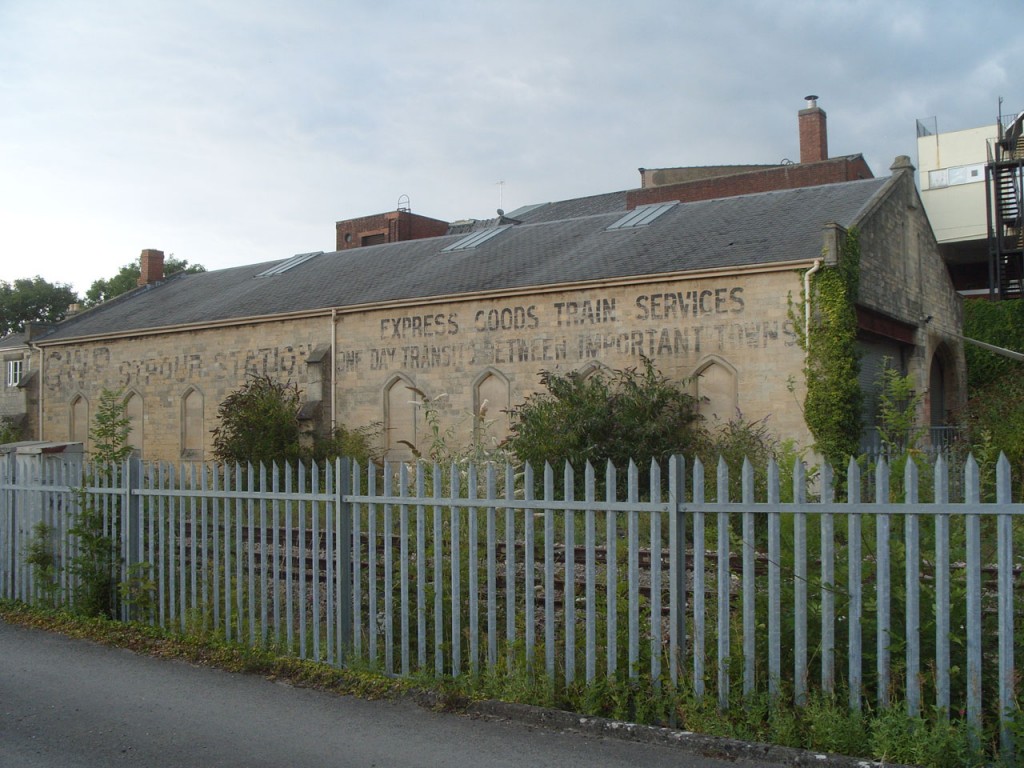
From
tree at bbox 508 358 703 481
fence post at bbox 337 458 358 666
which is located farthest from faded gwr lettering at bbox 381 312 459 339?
fence post at bbox 337 458 358 666

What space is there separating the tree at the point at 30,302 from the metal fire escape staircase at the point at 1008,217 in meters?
59.4

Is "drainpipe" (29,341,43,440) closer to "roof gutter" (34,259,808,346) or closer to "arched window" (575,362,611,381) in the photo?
"roof gutter" (34,259,808,346)

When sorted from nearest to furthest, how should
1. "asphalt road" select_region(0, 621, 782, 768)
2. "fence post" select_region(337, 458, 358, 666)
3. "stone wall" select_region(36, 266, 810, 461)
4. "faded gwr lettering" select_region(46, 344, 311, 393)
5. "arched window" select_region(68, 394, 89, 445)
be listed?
"asphalt road" select_region(0, 621, 782, 768)
"fence post" select_region(337, 458, 358, 666)
"stone wall" select_region(36, 266, 810, 461)
"faded gwr lettering" select_region(46, 344, 311, 393)
"arched window" select_region(68, 394, 89, 445)

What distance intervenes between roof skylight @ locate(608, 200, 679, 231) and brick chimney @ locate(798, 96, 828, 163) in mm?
18720

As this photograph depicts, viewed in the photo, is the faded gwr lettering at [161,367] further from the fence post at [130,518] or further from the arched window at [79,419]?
the fence post at [130,518]

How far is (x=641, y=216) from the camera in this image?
25141 millimetres

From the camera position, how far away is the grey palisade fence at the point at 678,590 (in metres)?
5.14

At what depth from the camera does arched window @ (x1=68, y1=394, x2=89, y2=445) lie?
102ft

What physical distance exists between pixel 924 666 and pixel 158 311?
29.4 metres

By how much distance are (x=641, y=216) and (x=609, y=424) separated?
29.9 feet

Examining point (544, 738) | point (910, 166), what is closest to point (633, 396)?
point (910, 166)

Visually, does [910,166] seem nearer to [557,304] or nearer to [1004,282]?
[557,304]

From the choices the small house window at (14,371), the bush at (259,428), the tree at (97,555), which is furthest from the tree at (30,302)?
the tree at (97,555)

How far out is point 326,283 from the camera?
90.9 feet
